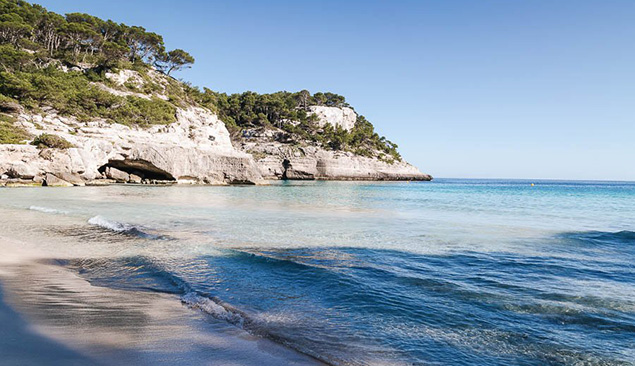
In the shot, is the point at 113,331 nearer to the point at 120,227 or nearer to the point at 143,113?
the point at 120,227

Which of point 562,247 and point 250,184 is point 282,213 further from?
point 250,184

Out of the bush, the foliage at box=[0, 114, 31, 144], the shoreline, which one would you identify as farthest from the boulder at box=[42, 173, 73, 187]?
the shoreline

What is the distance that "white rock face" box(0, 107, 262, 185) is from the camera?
30087 millimetres

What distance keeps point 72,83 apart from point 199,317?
159 ft

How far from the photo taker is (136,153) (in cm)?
3678

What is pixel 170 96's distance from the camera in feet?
167

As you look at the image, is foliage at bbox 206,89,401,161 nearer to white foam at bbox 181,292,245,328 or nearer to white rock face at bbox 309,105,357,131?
white rock face at bbox 309,105,357,131

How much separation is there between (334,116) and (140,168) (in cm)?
5906

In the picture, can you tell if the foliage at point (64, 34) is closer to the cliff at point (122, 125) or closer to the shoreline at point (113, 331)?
the cliff at point (122, 125)

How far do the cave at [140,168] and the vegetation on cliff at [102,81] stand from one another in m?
5.15

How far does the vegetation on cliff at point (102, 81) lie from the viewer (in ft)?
125

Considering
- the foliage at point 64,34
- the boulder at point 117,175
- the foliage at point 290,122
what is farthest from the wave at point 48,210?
the foliage at point 290,122

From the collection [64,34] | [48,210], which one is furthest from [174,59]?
[48,210]

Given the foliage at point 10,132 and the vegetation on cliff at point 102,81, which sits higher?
the vegetation on cliff at point 102,81
